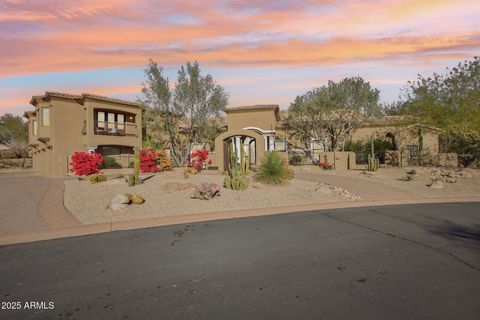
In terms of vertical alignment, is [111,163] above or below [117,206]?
above

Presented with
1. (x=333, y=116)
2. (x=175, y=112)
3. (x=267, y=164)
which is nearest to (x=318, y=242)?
(x=267, y=164)

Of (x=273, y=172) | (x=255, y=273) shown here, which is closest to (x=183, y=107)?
(x=273, y=172)

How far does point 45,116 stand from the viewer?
30828mm

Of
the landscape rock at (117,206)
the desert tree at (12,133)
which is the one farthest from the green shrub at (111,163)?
the desert tree at (12,133)

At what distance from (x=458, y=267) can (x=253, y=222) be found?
496 cm

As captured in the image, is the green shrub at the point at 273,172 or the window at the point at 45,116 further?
the window at the point at 45,116

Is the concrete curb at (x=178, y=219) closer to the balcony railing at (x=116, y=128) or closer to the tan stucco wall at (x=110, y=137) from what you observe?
the tan stucco wall at (x=110, y=137)

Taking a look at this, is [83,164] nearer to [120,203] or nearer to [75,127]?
[120,203]

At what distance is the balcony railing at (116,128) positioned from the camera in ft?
106

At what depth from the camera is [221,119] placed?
31.8 metres

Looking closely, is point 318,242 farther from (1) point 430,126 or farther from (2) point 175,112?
(2) point 175,112

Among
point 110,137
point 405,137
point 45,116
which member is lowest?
point 405,137

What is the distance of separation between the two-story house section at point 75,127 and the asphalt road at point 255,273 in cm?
2294

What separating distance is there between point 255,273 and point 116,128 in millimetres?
31674
